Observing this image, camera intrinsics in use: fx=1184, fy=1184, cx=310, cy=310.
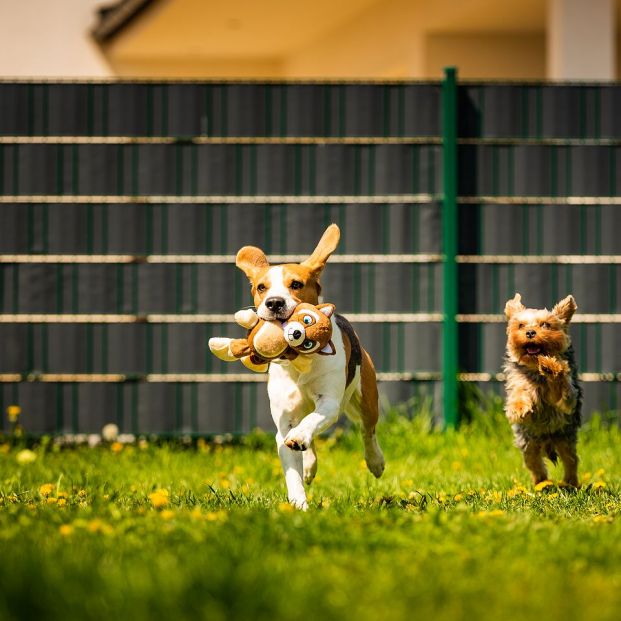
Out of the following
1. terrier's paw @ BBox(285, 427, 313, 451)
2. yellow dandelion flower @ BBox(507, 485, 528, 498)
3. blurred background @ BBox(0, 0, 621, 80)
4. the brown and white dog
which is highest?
blurred background @ BBox(0, 0, 621, 80)

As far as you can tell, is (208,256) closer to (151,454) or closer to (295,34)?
(151,454)

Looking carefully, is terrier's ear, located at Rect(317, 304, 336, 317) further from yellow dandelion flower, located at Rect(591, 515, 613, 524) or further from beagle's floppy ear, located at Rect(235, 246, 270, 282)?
yellow dandelion flower, located at Rect(591, 515, 613, 524)

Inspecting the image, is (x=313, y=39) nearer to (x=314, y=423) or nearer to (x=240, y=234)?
(x=240, y=234)

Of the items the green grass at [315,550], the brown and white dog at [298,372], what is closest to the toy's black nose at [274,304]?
the brown and white dog at [298,372]

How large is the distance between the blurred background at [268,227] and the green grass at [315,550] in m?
1.66

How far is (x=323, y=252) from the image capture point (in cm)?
500

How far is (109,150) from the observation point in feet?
25.6

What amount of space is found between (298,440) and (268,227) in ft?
11.1

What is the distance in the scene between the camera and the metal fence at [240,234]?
7.75 metres

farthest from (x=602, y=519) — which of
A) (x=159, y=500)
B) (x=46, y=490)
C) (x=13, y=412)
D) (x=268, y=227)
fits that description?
(x=13, y=412)

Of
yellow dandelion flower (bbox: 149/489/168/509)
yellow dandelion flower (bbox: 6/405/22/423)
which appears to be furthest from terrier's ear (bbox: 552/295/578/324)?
yellow dandelion flower (bbox: 6/405/22/423)

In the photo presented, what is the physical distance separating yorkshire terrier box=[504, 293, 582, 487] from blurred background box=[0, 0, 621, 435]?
2.09 meters

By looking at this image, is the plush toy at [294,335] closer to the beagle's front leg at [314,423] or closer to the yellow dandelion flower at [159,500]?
the beagle's front leg at [314,423]

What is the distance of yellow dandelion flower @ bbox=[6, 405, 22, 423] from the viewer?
25.2 ft
